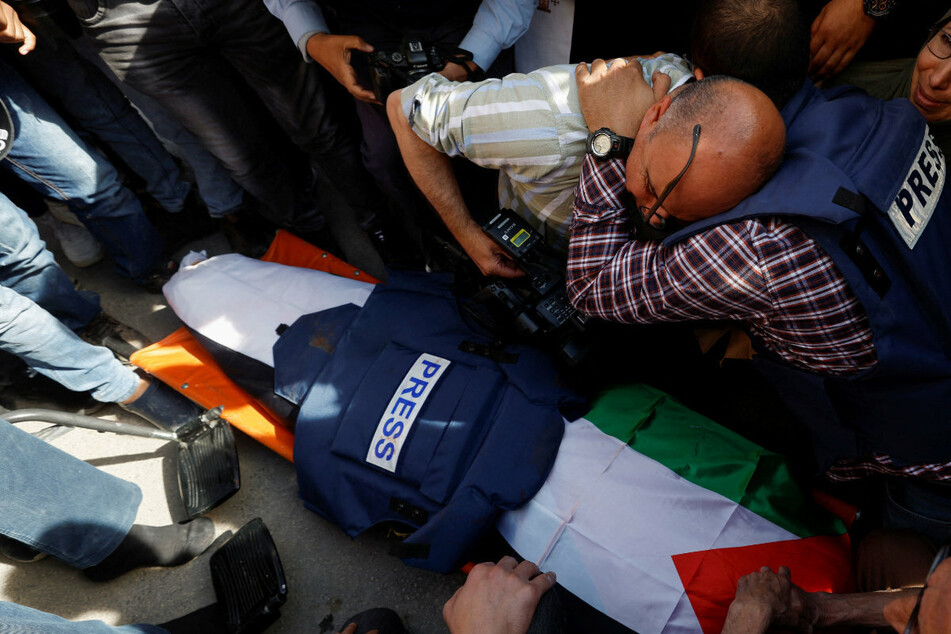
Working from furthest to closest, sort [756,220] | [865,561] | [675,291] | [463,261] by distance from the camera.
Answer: [463,261]
[865,561]
[675,291]
[756,220]

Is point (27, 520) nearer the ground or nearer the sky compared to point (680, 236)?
nearer the ground

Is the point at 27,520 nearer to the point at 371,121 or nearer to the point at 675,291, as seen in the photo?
the point at 371,121

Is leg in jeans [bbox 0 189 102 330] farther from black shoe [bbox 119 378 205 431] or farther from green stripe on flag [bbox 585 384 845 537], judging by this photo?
green stripe on flag [bbox 585 384 845 537]

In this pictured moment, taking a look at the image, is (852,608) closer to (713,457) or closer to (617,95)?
(713,457)

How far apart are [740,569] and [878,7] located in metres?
1.47

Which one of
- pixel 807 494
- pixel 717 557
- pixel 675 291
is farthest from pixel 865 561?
pixel 675 291

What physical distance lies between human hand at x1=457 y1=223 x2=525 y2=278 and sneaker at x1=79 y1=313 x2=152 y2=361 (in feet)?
5.19

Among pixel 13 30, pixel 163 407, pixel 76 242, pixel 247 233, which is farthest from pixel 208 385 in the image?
pixel 13 30

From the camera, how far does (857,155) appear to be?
1099 millimetres

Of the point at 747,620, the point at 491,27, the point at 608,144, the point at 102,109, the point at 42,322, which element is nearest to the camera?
the point at 747,620

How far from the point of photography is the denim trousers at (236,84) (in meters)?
1.79

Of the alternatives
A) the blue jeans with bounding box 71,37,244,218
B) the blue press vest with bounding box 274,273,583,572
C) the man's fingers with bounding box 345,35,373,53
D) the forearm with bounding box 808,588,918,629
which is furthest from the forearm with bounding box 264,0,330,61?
the forearm with bounding box 808,588,918,629

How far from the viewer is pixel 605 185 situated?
4.28 feet

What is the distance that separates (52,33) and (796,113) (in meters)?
2.47
